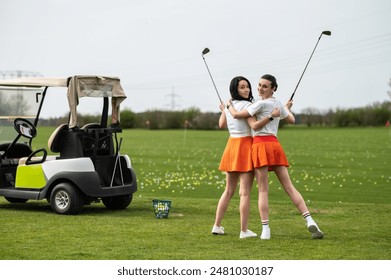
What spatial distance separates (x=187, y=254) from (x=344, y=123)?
89134 mm

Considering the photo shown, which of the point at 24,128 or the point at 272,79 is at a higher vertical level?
the point at 272,79

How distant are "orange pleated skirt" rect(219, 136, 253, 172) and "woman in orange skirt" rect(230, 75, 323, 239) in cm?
9

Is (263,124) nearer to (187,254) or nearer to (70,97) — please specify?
(187,254)

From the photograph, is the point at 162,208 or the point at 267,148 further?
the point at 162,208

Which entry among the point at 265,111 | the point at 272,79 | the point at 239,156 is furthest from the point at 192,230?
the point at 272,79

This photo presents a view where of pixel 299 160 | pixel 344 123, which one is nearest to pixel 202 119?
pixel 344 123

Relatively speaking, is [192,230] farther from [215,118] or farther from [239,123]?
[215,118]

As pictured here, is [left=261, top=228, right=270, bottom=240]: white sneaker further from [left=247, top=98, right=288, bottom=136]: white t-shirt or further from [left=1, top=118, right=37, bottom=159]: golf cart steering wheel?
[left=1, top=118, right=37, bottom=159]: golf cart steering wheel

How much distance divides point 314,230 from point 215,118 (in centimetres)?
7348

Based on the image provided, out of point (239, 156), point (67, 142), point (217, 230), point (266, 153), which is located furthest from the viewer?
point (67, 142)

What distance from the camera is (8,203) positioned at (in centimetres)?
1341

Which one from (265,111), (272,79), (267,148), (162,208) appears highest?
(272,79)

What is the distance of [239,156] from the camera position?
9375 mm

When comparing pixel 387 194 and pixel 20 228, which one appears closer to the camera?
pixel 20 228
